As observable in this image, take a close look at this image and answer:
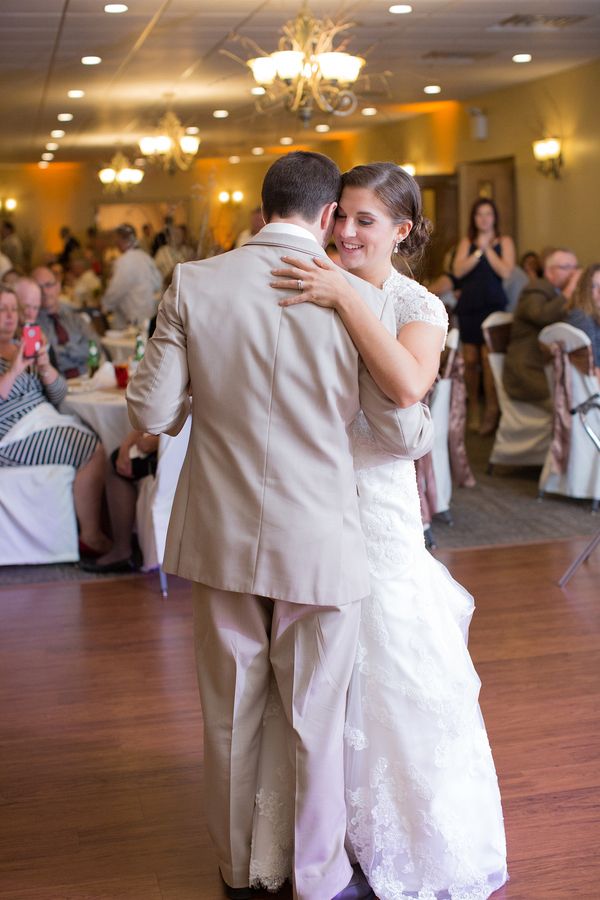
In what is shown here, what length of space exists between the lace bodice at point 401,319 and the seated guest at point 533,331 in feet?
15.5

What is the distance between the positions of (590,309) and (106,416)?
2.76 m

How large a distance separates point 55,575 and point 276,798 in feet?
10.1

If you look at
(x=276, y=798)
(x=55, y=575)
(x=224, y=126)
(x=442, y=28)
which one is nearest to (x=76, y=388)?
(x=55, y=575)

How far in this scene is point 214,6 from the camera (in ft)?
25.5

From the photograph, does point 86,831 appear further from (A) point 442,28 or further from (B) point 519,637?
(A) point 442,28

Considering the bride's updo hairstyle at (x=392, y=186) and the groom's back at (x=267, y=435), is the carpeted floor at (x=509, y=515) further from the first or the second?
the groom's back at (x=267, y=435)

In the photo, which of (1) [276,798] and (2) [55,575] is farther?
(2) [55,575]

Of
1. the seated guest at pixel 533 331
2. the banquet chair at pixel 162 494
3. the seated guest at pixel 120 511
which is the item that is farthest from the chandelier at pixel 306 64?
the banquet chair at pixel 162 494

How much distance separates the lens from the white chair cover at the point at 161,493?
4742 mm

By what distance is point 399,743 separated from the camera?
237cm

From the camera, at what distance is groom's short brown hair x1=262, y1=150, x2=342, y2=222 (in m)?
2.02

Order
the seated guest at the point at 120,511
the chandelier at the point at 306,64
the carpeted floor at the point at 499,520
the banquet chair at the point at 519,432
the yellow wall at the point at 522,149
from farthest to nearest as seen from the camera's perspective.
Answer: the yellow wall at the point at 522,149
the chandelier at the point at 306,64
the banquet chair at the point at 519,432
the carpeted floor at the point at 499,520
the seated guest at the point at 120,511

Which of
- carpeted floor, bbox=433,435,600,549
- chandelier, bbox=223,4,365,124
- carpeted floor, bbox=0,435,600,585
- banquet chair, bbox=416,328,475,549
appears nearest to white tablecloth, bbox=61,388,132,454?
carpeted floor, bbox=0,435,600,585

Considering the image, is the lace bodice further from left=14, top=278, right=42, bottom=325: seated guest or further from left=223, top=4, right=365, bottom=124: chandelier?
left=223, top=4, right=365, bottom=124: chandelier
